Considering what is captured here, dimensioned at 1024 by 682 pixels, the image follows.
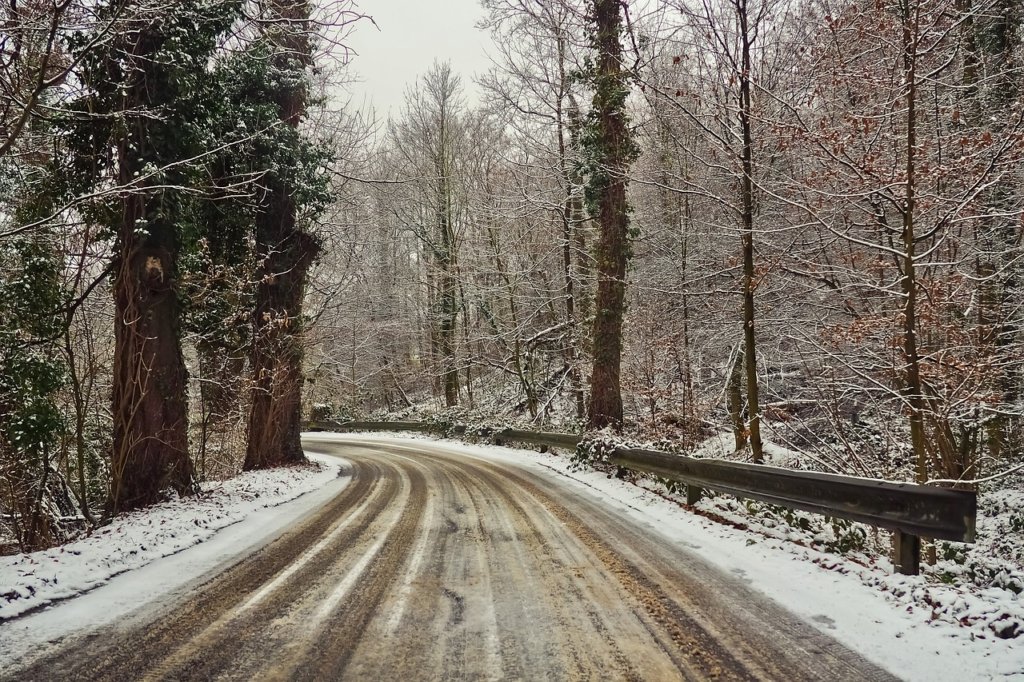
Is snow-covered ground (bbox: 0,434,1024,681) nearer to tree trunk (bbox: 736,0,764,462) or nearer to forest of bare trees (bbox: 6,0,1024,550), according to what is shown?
forest of bare trees (bbox: 6,0,1024,550)

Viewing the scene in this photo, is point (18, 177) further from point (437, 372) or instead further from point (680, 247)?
point (437, 372)

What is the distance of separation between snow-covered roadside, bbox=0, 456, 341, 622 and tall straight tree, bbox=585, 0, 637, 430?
719 centimetres

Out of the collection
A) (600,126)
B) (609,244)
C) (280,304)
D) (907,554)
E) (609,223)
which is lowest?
(907,554)

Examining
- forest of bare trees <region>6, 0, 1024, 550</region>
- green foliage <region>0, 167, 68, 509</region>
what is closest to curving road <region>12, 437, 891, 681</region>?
forest of bare trees <region>6, 0, 1024, 550</region>

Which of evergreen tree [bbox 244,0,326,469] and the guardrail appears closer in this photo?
the guardrail

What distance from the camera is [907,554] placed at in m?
4.51

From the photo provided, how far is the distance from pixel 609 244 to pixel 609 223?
0.53 meters

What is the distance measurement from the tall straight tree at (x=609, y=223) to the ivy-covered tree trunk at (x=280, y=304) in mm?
7310

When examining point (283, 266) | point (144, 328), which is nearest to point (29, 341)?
point (144, 328)

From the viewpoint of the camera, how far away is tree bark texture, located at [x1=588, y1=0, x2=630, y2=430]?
43.9ft

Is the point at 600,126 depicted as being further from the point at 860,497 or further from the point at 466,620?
the point at 466,620

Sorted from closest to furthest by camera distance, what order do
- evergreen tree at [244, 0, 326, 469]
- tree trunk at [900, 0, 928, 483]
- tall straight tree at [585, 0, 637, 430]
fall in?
1. tree trunk at [900, 0, 928, 483]
2. evergreen tree at [244, 0, 326, 469]
3. tall straight tree at [585, 0, 637, 430]

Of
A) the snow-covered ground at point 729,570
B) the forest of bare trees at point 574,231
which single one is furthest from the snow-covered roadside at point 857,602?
the forest of bare trees at point 574,231

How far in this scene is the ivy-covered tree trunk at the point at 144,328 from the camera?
25.0ft
